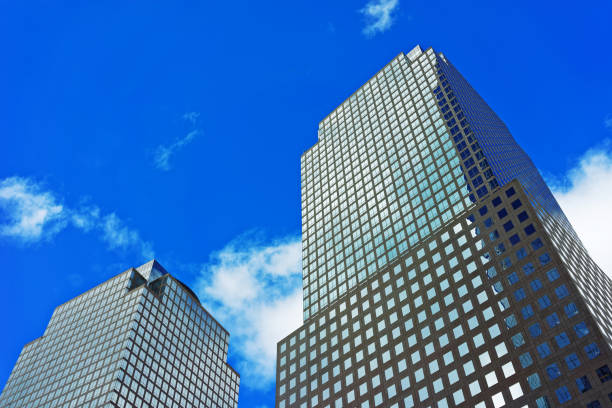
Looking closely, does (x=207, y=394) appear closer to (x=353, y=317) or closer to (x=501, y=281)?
(x=353, y=317)

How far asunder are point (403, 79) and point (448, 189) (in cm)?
5425

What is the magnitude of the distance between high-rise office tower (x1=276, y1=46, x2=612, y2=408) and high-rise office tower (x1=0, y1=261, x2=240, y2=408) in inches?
1705

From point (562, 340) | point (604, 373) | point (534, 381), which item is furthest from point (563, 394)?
point (562, 340)

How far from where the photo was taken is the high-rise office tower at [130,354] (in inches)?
5896

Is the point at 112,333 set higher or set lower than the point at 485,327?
higher

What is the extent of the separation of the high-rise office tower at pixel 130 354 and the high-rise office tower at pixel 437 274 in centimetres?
4332

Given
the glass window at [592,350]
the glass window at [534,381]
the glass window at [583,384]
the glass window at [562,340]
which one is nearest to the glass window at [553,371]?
the glass window at [534,381]

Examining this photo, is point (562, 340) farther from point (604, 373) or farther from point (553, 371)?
point (604, 373)

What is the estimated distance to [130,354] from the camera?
154125mm

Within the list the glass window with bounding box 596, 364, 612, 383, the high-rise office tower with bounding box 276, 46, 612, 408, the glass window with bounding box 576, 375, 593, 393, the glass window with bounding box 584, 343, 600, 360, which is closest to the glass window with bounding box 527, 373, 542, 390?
the high-rise office tower with bounding box 276, 46, 612, 408

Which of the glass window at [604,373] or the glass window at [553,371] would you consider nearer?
the glass window at [604,373]

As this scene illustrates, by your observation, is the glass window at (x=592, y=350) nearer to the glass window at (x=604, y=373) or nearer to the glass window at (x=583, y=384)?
the glass window at (x=604, y=373)

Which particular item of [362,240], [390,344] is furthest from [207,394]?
[390,344]

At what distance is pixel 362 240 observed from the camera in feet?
452
